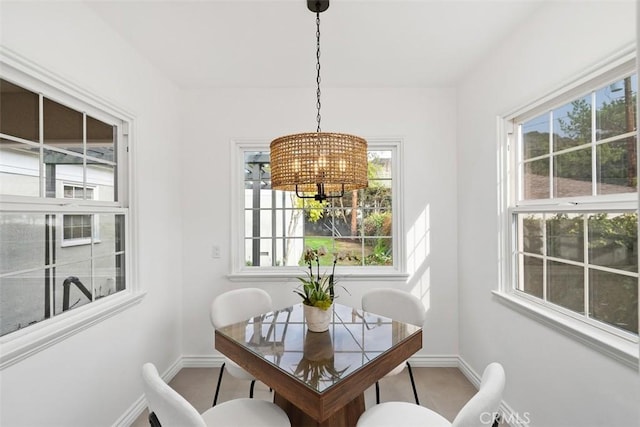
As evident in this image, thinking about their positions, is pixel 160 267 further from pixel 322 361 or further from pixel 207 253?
pixel 322 361

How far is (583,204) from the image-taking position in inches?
58.8

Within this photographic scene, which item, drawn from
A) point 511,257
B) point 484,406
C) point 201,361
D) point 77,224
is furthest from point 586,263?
point 201,361

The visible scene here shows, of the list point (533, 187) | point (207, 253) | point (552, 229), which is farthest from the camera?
point (207, 253)

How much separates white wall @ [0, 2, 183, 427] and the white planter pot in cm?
128

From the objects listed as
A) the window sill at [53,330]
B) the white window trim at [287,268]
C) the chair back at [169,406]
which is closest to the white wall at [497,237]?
the white window trim at [287,268]

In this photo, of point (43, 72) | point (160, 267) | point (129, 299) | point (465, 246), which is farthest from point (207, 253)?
point (465, 246)

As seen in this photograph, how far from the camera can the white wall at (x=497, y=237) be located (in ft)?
4.27

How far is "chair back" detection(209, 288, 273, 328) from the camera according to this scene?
205 cm

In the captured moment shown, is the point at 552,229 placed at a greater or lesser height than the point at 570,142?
lesser

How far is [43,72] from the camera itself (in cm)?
141

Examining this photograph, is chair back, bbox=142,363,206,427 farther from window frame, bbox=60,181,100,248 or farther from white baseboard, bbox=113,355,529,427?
white baseboard, bbox=113,355,529,427

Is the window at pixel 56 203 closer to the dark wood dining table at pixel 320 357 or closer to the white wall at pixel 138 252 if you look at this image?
the white wall at pixel 138 252

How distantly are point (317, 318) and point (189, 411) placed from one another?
0.81 metres

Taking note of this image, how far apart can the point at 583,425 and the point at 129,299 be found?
2697mm
